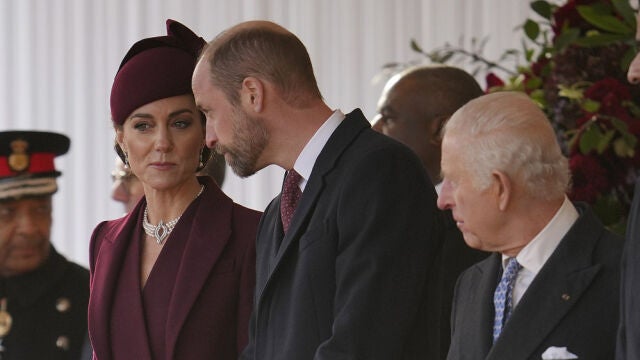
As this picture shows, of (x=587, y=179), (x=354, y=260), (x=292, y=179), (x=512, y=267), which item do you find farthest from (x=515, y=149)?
(x=587, y=179)

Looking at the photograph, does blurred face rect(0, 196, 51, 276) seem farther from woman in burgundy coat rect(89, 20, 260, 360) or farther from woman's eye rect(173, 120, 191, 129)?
woman's eye rect(173, 120, 191, 129)

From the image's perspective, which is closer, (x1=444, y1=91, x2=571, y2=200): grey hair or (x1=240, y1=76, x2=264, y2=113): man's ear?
(x1=444, y1=91, x2=571, y2=200): grey hair

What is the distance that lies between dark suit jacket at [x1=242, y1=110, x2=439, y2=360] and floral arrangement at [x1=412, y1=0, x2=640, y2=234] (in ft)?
1.95

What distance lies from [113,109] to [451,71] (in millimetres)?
1230

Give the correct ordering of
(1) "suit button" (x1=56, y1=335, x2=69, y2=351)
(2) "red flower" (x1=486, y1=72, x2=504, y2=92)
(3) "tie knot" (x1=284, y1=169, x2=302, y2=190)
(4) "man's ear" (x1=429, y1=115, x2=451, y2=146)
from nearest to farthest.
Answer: (3) "tie knot" (x1=284, y1=169, x2=302, y2=190)
(1) "suit button" (x1=56, y1=335, x2=69, y2=351)
(2) "red flower" (x1=486, y1=72, x2=504, y2=92)
(4) "man's ear" (x1=429, y1=115, x2=451, y2=146)

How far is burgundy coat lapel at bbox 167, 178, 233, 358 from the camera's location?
103 inches

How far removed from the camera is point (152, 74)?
8.80 ft

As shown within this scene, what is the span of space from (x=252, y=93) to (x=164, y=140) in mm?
315

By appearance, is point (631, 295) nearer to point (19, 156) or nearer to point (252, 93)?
point (252, 93)

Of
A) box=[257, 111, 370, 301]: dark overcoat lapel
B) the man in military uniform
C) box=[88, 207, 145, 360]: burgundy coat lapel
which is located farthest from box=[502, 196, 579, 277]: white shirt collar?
the man in military uniform

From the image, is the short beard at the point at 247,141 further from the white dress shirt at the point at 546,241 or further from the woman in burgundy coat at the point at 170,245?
the white dress shirt at the point at 546,241

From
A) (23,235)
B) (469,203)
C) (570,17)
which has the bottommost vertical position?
(23,235)

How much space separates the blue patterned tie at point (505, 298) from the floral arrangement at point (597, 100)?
0.55 meters

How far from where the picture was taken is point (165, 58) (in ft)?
8.89
